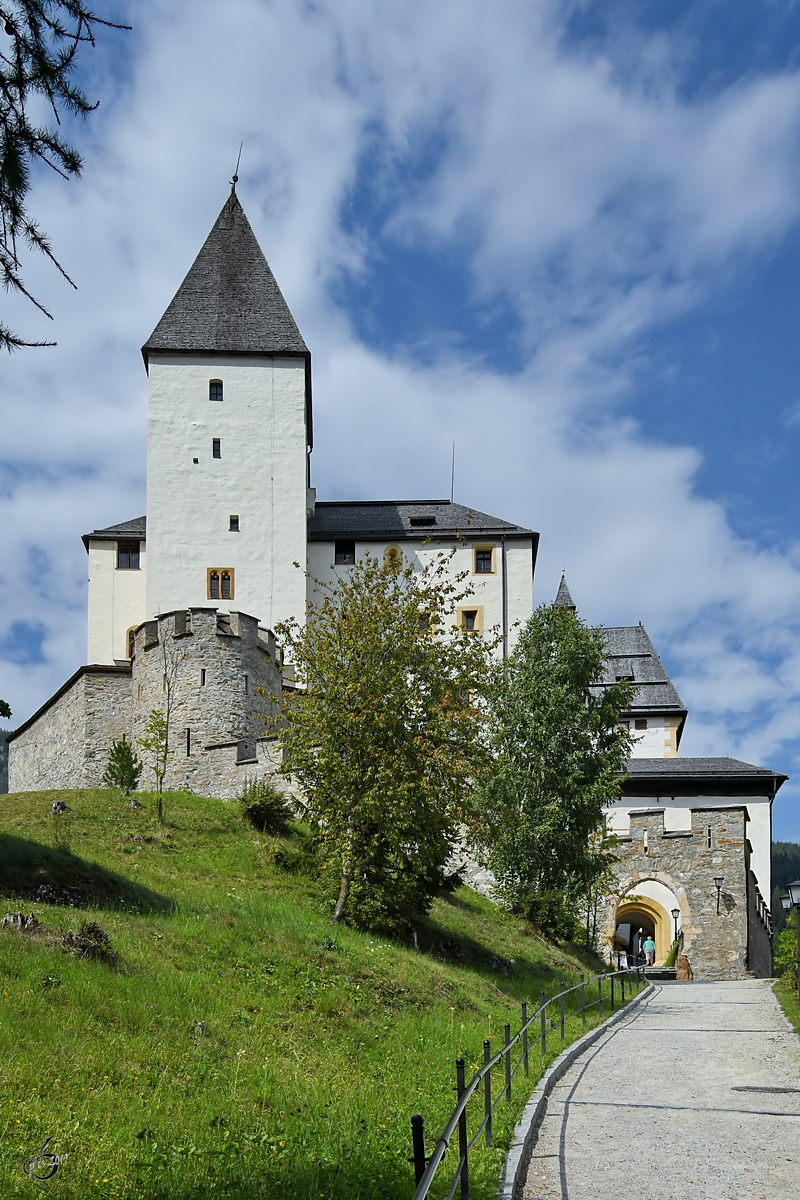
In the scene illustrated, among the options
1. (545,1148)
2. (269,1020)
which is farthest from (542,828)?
(545,1148)

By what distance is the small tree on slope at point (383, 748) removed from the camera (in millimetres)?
19453

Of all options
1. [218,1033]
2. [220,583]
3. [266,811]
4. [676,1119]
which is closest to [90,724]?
[220,583]

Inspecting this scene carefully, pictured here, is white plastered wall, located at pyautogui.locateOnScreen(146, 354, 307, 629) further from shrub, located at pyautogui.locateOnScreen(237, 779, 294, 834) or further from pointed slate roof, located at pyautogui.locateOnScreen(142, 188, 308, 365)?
shrub, located at pyautogui.locateOnScreen(237, 779, 294, 834)

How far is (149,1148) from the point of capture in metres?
8.14

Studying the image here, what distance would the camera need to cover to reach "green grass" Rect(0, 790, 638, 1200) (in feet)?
26.2

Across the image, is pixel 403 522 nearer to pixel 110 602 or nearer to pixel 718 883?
pixel 110 602

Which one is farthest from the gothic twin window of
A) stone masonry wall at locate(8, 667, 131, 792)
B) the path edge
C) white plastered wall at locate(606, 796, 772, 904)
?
the path edge

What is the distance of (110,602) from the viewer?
4350 cm

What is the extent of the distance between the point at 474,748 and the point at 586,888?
8028mm

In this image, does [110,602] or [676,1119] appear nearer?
[676,1119]

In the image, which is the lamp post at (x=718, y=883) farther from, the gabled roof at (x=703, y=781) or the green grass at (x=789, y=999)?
the green grass at (x=789, y=999)

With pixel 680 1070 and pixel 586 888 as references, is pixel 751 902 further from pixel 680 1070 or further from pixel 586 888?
pixel 680 1070

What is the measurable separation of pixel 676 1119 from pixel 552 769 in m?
17.8

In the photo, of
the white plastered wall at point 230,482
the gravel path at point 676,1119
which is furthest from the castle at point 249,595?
the gravel path at point 676,1119
